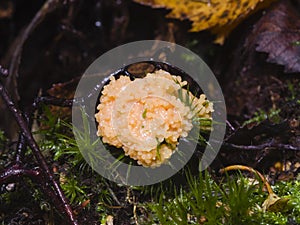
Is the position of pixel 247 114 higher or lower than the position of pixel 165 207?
higher

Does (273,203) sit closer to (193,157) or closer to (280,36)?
(193,157)

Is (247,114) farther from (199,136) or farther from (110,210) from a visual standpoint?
(110,210)

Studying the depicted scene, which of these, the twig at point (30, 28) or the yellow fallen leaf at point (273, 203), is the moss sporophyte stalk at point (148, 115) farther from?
the twig at point (30, 28)

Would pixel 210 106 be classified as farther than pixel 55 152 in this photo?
No

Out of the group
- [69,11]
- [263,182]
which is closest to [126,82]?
[263,182]

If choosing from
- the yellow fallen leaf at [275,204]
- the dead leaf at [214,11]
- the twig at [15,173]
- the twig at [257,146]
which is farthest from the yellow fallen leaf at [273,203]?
the dead leaf at [214,11]

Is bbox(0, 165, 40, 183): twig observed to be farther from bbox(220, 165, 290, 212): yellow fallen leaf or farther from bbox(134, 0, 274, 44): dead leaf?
bbox(134, 0, 274, 44): dead leaf
